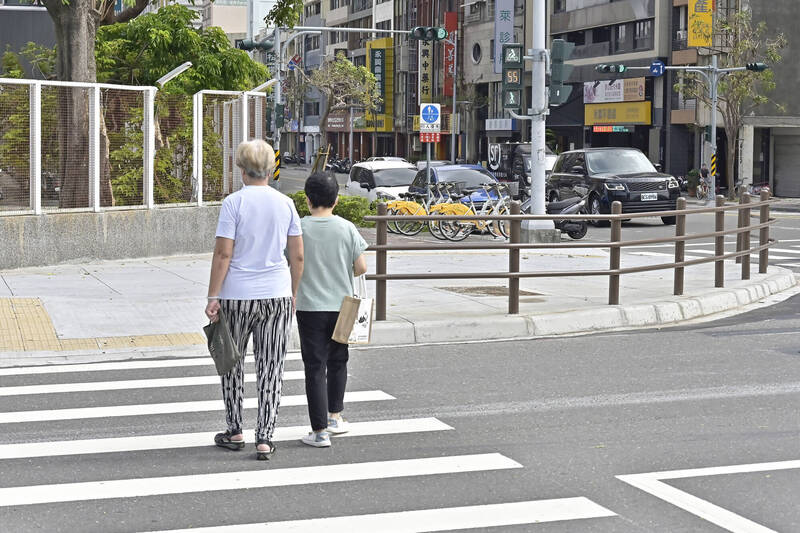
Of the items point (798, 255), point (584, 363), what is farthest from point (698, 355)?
point (798, 255)

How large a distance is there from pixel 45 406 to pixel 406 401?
246cm

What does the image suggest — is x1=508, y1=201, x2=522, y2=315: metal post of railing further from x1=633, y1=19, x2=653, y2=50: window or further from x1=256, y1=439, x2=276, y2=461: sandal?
x1=633, y1=19, x2=653, y2=50: window

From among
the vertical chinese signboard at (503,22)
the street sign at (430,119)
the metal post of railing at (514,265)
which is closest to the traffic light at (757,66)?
the street sign at (430,119)

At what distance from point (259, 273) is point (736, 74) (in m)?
46.6

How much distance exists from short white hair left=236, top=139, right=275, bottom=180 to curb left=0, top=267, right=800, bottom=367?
4.30 m

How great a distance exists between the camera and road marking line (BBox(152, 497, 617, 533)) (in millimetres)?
5555

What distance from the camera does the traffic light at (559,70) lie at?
24.0m

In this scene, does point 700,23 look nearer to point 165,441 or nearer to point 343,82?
point 343,82

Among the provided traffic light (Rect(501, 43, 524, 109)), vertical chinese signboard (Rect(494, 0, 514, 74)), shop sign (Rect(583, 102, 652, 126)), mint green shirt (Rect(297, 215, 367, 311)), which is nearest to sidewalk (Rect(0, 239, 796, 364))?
mint green shirt (Rect(297, 215, 367, 311))

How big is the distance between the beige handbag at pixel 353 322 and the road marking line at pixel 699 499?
170 centimetres

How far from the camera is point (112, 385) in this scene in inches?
369

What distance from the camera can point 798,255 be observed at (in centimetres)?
2355

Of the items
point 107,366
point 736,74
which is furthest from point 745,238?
point 736,74

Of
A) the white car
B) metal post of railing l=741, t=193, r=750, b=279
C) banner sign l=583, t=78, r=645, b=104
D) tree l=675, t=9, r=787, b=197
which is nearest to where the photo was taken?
metal post of railing l=741, t=193, r=750, b=279
